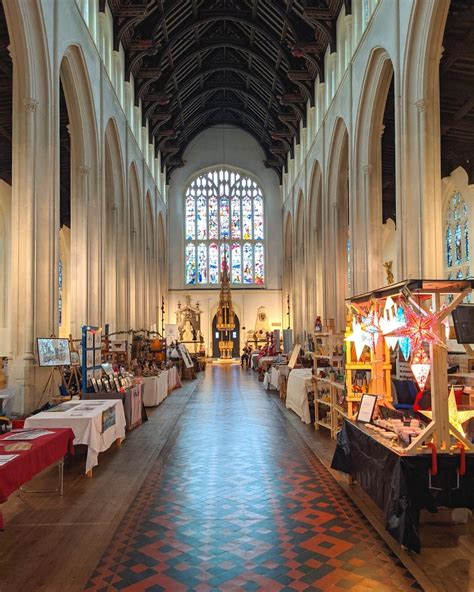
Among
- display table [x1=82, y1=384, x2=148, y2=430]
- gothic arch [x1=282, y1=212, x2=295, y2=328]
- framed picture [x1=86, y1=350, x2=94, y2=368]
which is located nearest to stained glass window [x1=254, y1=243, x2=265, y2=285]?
gothic arch [x1=282, y1=212, x2=295, y2=328]

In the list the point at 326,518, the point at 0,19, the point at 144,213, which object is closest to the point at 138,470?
the point at 326,518

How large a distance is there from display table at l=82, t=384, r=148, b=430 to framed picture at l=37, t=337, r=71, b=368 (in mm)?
620

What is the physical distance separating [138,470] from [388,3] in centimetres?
942

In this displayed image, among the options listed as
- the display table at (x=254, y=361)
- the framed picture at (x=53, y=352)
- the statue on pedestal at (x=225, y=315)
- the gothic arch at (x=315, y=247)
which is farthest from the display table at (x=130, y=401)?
the statue on pedestal at (x=225, y=315)

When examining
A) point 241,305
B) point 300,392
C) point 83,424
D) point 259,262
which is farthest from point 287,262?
point 83,424

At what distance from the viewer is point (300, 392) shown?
9453mm

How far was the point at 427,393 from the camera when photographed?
22.5ft


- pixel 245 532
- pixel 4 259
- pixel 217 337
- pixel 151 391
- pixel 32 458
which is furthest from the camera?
pixel 217 337

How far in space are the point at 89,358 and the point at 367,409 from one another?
451 cm

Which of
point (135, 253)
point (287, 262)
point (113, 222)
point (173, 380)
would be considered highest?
point (287, 262)

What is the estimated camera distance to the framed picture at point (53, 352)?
762 cm

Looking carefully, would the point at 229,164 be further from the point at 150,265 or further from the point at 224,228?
the point at 150,265

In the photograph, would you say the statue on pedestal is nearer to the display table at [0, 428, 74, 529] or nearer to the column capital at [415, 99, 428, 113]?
the column capital at [415, 99, 428, 113]

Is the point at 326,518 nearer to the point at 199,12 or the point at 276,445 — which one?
the point at 276,445
